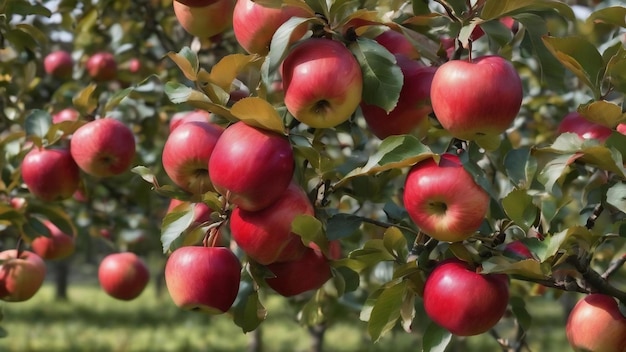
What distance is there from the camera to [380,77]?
109cm

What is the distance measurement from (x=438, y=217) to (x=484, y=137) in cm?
14

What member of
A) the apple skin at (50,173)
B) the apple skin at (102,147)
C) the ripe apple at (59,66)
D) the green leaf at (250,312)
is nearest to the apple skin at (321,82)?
the green leaf at (250,312)

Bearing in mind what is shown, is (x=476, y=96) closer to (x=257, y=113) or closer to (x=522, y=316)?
(x=257, y=113)

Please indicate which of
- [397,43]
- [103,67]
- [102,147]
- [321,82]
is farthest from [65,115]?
[321,82]

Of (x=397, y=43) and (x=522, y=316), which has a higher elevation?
(x=397, y=43)

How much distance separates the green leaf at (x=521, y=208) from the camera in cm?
110

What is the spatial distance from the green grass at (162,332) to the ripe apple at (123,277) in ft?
5.62

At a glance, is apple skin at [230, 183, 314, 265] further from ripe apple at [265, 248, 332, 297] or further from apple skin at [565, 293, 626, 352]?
apple skin at [565, 293, 626, 352]

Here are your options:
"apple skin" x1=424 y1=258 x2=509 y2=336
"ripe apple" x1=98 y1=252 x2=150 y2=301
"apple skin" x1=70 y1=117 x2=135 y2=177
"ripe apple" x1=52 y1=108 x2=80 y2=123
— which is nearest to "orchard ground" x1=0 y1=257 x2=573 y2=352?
"ripe apple" x1=98 y1=252 x2=150 y2=301

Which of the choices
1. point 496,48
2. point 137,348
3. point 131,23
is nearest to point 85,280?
point 137,348

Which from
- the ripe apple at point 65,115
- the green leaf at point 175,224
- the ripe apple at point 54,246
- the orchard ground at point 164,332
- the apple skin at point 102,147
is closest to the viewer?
the green leaf at point 175,224

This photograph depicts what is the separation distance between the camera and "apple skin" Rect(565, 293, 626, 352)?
122 cm

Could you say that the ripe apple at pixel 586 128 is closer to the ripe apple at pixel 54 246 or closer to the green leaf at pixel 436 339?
the green leaf at pixel 436 339

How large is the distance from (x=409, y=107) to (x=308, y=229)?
247 mm
